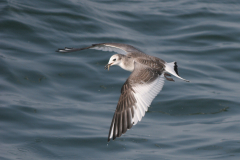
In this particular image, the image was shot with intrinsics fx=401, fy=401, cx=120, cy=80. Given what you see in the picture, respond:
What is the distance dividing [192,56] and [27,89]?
5.71 meters

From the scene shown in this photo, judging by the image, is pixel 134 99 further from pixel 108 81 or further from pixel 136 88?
pixel 108 81

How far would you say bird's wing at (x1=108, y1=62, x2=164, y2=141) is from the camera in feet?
20.4

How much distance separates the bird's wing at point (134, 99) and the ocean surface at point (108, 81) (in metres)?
2.98

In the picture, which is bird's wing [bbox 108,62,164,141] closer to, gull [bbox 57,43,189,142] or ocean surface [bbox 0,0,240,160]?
gull [bbox 57,43,189,142]

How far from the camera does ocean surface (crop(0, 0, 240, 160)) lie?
9641mm

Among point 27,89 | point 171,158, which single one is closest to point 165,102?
point 171,158

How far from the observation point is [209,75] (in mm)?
12781

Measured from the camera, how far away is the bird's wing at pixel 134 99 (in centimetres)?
622

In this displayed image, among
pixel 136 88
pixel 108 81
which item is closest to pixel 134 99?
pixel 136 88

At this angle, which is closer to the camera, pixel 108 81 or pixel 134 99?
pixel 134 99

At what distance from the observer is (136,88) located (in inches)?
259

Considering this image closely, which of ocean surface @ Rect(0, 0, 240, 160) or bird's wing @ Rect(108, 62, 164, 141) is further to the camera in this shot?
ocean surface @ Rect(0, 0, 240, 160)

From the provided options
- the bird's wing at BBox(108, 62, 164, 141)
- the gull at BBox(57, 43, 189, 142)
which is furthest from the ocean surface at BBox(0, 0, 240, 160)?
the bird's wing at BBox(108, 62, 164, 141)

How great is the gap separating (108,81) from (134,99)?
5.53 metres
